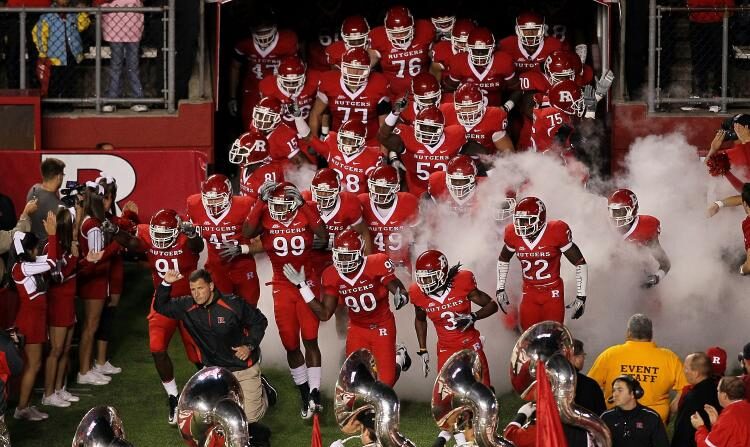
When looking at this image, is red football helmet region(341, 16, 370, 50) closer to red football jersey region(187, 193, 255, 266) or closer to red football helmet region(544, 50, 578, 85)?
red football helmet region(544, 50, 578, 85)

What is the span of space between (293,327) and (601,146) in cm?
391

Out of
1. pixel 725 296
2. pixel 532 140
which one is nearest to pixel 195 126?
pixel 532 140

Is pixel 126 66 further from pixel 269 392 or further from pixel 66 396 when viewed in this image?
pixel 269 392

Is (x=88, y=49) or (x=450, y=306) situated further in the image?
(x=88, y=49)

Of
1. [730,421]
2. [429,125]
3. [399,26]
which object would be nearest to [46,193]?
[429,125]

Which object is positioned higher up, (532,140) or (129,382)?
(532,140)

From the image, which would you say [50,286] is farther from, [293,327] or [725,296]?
[725,296]

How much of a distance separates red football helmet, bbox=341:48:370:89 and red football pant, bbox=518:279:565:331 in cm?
278

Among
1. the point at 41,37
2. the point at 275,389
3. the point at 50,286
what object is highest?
the point at 41,37

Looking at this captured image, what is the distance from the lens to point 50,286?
11992mm

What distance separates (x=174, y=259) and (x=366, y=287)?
1.55 metres

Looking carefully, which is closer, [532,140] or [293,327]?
[293,327]

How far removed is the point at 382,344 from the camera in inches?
464

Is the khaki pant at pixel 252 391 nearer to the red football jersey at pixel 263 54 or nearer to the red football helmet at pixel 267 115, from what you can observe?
the red football helmet at pixel 267 115
